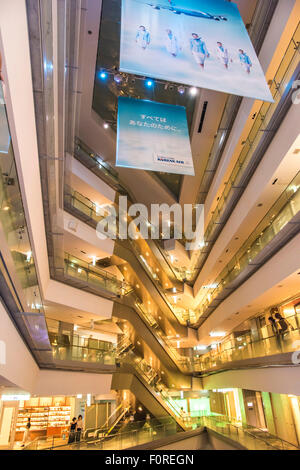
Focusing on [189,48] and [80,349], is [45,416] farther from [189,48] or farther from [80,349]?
[189,48]

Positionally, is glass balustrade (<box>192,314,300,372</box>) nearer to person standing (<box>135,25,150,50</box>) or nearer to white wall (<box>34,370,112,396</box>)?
white wall (<box>34,370,112,396</box>)

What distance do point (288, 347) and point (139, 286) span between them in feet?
35.2

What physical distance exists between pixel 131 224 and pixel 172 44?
13.9 meters

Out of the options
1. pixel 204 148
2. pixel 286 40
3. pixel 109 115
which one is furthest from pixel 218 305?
pixel 286 40

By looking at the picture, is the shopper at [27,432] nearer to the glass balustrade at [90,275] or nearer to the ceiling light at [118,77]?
the glass balustrade at [90,275]

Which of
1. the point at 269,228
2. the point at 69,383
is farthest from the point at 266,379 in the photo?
the point at 69,383

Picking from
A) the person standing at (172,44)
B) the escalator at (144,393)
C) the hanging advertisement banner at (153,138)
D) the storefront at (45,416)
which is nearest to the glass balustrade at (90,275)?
the escalator at (144,393)

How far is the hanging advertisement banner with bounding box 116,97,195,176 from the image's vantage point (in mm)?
6652

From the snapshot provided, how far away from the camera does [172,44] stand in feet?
17.7

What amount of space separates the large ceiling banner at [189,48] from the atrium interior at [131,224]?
52 millimetres

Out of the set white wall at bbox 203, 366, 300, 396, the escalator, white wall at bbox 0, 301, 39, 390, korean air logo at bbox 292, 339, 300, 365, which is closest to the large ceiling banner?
white wall at bbox 0, 301, 39, 390

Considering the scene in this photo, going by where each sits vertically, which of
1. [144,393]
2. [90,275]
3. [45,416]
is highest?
[90,275]

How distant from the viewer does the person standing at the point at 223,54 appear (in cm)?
535

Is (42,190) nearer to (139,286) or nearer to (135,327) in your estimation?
(135,327)
